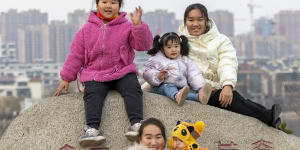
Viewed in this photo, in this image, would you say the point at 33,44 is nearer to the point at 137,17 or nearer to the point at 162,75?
the point at 162,75

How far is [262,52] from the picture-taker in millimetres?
85625

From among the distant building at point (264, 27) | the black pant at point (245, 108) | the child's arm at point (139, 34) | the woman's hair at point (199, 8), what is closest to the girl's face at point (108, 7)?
the child's arm at point (139, 34)

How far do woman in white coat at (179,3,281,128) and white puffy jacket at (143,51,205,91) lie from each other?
134 millimetres

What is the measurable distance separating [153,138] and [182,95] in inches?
29.0

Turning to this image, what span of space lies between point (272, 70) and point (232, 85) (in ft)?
199

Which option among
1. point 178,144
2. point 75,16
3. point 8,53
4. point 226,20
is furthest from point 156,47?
point 75,16

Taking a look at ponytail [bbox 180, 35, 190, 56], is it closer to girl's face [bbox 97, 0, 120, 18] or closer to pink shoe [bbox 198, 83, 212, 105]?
pink shoe [bbox 198, 83, 212, 105]

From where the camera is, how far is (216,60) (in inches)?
171

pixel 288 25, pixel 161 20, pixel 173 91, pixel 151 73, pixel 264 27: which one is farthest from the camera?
pixel 264 27

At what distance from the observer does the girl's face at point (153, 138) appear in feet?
10.5

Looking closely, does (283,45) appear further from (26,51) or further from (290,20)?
(26,51)

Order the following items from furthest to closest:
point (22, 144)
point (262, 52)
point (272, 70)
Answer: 1. point (262, 52)
2. point (272, 70)
3. point (22, 144)

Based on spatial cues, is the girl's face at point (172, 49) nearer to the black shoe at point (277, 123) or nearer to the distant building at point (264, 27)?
the black shoe at point (277, 123)

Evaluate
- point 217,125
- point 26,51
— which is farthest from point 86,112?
point 26,51
